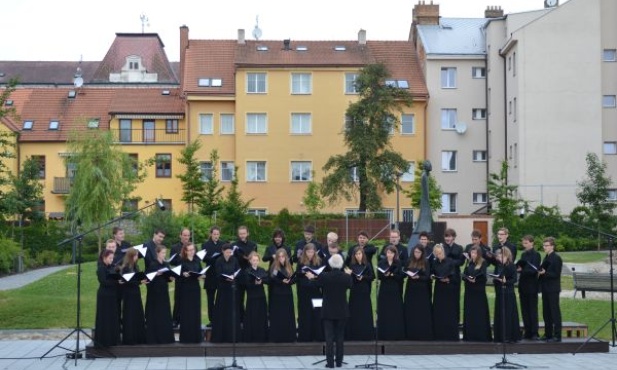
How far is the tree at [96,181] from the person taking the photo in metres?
37.9

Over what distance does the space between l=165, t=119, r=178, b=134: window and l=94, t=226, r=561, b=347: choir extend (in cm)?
3817

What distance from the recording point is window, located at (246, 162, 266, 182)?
54.0 meters

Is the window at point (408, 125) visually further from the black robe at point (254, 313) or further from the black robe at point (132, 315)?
the black robe at point (132, 315)

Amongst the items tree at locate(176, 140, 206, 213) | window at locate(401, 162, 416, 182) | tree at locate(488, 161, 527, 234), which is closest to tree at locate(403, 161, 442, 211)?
window at locate(401, 162, 416, 182)

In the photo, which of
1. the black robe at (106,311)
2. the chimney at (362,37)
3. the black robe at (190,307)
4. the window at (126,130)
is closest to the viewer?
the black robe at (106,311)

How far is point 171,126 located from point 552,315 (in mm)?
40589

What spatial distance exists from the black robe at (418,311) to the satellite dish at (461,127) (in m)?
37.5

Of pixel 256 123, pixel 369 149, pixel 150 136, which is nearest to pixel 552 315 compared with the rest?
pixel 369 149

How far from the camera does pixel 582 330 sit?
725 inches

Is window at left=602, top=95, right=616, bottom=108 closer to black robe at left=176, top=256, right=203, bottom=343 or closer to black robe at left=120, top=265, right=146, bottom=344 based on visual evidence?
black robe at left=176, top=256, right=203, bottom=343

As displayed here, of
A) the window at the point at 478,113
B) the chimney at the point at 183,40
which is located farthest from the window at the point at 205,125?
the window at the point at 478,113

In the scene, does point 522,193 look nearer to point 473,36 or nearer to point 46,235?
point 473,36

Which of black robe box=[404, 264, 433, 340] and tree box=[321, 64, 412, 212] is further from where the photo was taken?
tree box=[321, 64, 412, 212]

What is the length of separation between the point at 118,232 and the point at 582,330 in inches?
357
